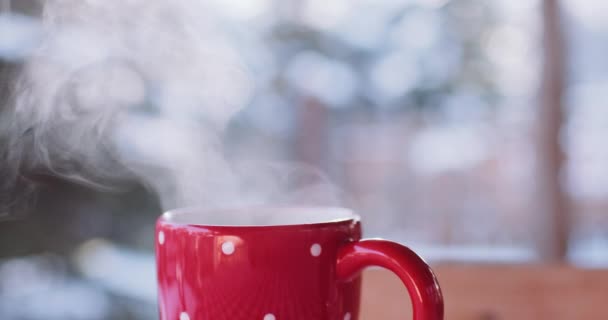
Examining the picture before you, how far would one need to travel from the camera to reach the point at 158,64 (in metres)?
0.93

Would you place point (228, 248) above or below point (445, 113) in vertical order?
below

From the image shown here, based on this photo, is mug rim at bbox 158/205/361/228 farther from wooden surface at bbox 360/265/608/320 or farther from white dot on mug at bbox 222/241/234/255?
wooden surface at bbox 360/265/608/320

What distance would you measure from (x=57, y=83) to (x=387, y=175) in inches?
62.6

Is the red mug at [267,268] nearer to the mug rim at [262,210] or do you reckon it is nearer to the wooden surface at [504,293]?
the mug rim at [262,210]

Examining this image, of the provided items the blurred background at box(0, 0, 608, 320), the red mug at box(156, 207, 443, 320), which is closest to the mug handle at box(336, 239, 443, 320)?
the red mug at box(156, 207, 443, 320)

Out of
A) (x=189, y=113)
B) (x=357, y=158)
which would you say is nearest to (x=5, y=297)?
(x=189, y=113)

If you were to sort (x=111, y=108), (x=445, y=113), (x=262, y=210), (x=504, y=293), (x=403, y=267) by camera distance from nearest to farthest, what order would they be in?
(x=403, y=267)
(x=262, y=210)
(x=504, y=293)
(x=111, y=108)
(x=445, y=113)

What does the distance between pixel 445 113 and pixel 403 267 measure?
1828 mm

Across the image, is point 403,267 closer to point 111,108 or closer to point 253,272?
point 253,272

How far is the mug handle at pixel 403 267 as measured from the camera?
298 millimetres

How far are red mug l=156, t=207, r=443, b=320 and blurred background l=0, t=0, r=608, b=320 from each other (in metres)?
1.41

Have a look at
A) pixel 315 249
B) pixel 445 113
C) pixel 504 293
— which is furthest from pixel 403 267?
pixel 445 113

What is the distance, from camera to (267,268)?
318mm

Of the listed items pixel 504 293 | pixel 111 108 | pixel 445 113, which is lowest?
pixel 504 293
